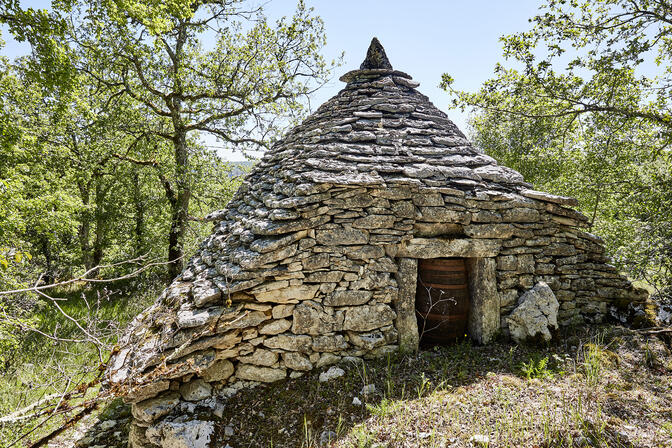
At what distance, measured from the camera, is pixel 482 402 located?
10.8 ft

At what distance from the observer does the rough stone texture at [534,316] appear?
430cm

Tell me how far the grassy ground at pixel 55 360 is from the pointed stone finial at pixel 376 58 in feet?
16.9

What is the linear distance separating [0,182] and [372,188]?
582cm

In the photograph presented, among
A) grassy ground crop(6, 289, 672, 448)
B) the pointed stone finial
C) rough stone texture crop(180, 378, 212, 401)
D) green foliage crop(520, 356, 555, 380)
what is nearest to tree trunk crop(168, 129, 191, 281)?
grassy ground crop(6, 289, 672, 448)

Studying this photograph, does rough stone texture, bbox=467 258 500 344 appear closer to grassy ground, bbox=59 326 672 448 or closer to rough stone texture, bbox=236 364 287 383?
grassy ground, bbox=59 326 672 448

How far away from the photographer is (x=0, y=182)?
5.05 metres

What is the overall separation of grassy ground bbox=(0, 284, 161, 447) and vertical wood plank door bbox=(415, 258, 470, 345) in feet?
11.7

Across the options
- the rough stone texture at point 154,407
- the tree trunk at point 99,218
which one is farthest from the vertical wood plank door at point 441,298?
the tree trunk at point 99,218

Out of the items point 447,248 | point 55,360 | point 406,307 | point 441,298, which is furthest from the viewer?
point 55,360

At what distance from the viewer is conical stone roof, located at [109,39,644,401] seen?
364 centimetres

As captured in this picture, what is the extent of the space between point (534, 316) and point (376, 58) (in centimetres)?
480

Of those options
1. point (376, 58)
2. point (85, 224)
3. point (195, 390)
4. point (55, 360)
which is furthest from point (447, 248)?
point (85, 224)

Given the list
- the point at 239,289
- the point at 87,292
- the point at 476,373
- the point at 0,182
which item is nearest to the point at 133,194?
the point at 87,292

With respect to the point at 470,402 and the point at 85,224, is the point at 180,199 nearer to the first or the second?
the point at 85,224
